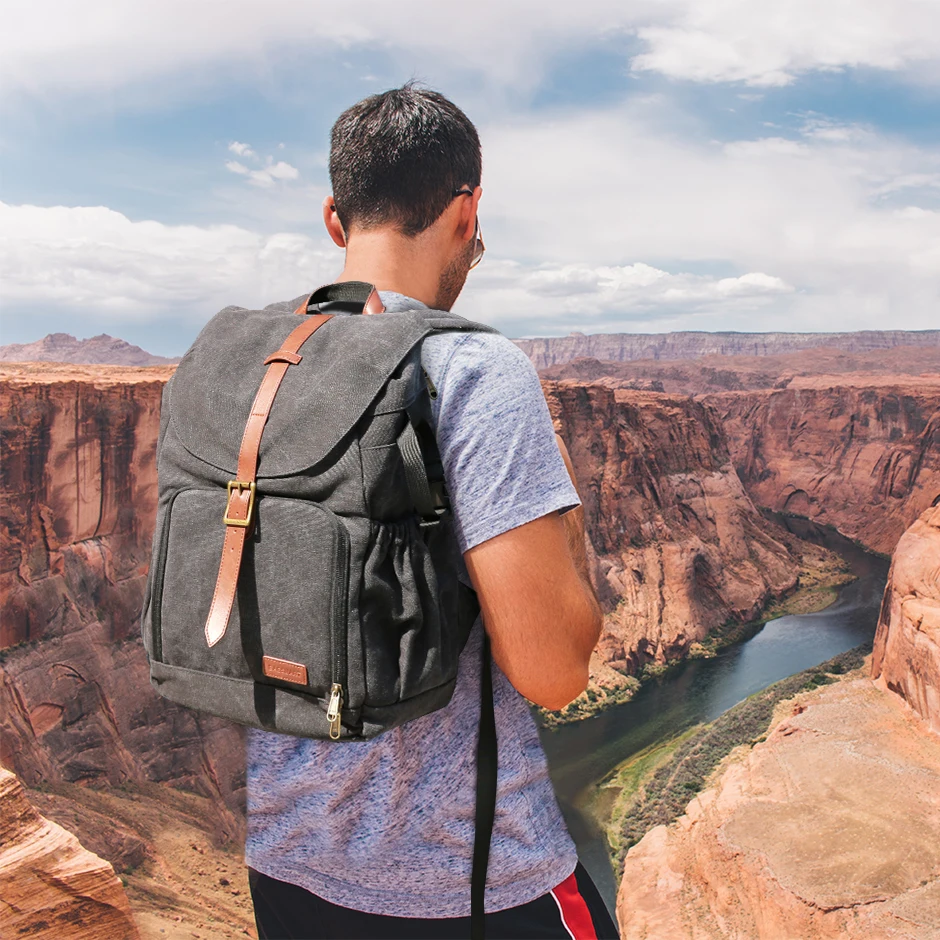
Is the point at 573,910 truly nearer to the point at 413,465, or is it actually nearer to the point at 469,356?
the point at 413,465

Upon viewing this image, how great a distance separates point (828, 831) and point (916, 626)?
772 centimetres

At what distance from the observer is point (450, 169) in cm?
163

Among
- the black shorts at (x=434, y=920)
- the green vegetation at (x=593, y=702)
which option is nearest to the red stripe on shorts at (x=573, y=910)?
the black shorts at (x=434, y=920)

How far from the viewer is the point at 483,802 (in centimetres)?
144

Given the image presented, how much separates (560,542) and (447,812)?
0.58 metres

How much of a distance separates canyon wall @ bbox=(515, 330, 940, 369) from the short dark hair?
161 metres

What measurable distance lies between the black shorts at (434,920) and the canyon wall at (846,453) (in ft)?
199

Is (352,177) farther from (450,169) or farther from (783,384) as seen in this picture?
(783,384)

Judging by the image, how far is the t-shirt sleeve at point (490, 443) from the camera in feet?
4.31

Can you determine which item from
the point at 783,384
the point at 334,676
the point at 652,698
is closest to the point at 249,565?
the point at 334,676

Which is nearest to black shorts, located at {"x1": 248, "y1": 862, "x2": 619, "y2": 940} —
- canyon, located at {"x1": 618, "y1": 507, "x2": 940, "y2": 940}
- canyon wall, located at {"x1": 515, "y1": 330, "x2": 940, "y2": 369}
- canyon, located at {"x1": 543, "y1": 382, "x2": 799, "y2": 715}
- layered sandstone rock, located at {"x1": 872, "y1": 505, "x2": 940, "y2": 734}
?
canyon, located at {"x1": 618, "y1": 507, "x2": 940, "y2": 940}

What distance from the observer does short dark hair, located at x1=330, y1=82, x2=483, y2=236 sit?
1.61m

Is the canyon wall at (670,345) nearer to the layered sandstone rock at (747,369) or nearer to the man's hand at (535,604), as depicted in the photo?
the layered sandstone rock at (747,369)

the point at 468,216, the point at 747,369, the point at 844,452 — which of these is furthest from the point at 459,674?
the point at 747,369
